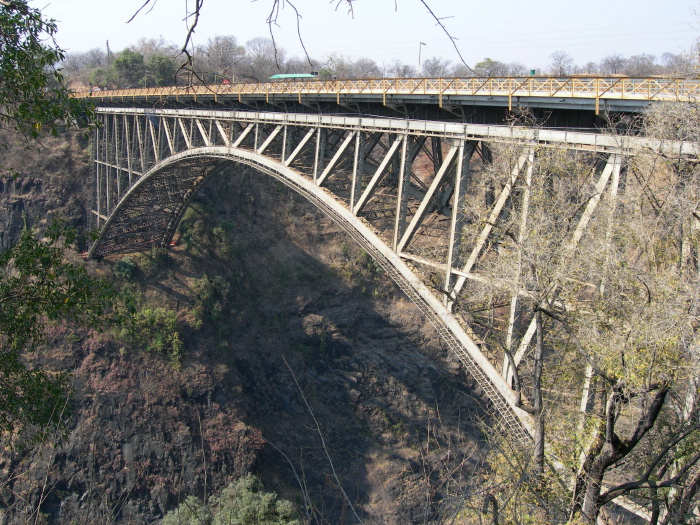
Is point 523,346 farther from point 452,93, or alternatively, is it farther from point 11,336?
point 11,336

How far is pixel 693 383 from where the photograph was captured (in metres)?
5.84

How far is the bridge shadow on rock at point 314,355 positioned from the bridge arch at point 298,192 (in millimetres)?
2950

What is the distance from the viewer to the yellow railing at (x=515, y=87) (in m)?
8.36

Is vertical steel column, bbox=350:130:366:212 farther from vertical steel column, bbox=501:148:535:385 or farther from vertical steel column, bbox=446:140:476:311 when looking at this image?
vertical steel column, bbox=501:148:535:385

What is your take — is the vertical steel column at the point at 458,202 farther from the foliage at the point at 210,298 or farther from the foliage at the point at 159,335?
the foliage at the point at 210,298

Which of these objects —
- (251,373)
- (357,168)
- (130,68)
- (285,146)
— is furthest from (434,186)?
(130,68)

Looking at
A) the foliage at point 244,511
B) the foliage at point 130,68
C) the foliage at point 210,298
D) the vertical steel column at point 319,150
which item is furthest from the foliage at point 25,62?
the foliage at point 130,68

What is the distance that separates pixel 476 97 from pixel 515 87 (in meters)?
1.09

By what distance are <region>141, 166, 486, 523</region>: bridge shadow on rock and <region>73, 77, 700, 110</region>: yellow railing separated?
15.5 meters

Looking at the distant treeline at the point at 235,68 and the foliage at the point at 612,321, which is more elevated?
the distant treeline at the point at 235,68

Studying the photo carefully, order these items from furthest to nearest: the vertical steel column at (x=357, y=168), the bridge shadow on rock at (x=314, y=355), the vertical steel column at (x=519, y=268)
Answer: the bridge shadow on rock at (x=314, y=355) < the vertical steel column at (x=357, y=168) < the vertical steel column at (x=519, y=268)

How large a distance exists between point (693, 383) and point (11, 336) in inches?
322

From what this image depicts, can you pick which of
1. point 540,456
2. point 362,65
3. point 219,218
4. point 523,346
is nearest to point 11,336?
point 540,456

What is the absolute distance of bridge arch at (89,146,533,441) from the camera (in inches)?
399
